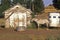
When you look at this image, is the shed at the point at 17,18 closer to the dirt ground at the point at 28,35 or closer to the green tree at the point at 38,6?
the dirt ground at the point at 28,35

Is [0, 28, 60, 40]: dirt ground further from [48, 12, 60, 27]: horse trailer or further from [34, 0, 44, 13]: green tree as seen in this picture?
[34, 0, 44, 13]: green tree

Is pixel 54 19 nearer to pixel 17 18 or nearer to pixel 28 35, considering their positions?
pixel 17 18

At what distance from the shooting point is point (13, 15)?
49656 mm

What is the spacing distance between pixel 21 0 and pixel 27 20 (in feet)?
234

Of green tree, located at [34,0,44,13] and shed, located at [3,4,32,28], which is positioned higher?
green tree, located at [34,0,44,13]

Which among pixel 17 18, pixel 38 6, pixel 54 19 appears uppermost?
pixel 38 6

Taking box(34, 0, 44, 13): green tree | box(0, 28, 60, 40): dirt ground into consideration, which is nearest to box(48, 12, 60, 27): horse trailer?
box(0, 28, 60, 40): dirt ground

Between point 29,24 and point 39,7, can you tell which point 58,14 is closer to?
point 29,24

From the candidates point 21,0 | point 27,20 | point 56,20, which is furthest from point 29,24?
point 21,0

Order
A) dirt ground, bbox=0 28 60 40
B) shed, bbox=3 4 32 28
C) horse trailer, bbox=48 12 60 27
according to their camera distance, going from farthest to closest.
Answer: shed, bbox=3 4 32 28 → horse trailer, bbox=48 12 60 27 → dirt ground, bbox=0 28 60 40

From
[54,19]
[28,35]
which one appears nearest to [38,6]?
[54,19]

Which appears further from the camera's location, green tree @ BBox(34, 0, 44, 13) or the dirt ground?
green tree @ BBox(34, 0, 44, 13)

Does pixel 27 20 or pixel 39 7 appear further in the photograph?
pixel 39 7

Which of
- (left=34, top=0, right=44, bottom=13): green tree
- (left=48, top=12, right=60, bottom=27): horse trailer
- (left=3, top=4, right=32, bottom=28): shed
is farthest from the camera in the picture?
(left=34, top=0, right=44, bottom=13): green tree
